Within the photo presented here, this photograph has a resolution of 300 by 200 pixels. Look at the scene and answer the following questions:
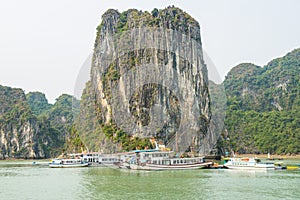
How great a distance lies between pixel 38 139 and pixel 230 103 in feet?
104

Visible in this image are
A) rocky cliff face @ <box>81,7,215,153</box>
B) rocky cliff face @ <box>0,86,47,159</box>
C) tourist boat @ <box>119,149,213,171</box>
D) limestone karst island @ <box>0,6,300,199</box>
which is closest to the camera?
tourist boat @ <box>119,149,213,171</box>

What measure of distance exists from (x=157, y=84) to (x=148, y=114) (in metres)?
3.59

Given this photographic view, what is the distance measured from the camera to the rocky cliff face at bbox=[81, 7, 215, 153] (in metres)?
45.8

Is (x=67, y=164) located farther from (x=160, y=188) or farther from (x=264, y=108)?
(x=264, y=108)

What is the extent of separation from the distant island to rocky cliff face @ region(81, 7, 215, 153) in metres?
0.14

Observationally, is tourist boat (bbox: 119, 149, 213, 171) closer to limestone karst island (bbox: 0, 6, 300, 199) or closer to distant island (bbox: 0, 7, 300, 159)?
limestone karst island (bbox: 0, 6, 300, 199)

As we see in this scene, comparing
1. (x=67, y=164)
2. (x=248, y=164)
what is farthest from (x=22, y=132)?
(x=248, y=164)

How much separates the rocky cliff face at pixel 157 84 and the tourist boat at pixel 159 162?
46.7 feet

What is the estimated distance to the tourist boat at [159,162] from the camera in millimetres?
28438

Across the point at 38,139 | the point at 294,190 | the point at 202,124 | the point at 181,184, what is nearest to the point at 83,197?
the point at 181,184

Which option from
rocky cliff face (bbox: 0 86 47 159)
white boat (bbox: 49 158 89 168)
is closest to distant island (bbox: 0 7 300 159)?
rocky cliff face (bbox: 0 86 47 159)

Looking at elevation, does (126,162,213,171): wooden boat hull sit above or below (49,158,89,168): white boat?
below

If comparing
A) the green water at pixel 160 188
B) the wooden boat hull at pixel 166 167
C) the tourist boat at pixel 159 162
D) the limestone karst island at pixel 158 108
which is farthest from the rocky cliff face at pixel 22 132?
the green water at pixel 160 188

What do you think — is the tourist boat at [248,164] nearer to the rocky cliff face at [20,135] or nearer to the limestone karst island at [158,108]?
the limestone karst island at [158,108]
